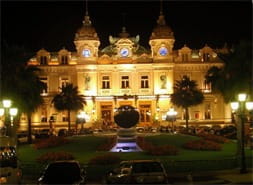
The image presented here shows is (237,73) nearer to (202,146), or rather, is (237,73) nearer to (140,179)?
(202,146)

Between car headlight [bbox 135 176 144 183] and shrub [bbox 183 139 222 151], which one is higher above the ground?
shrub [bbox 183 139 222 151]

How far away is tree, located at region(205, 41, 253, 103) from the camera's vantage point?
50.9 m

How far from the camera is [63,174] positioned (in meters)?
21.1

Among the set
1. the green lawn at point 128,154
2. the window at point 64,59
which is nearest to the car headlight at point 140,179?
the green lawn at point 128,154

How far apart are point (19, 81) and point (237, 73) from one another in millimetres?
17678

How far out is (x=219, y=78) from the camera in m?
55.8

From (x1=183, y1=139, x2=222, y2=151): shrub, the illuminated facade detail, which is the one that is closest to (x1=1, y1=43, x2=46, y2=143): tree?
(x1=183, y1=139, x2=222, y2=151): shrub

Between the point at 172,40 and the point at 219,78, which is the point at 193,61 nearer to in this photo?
the point at 172,40

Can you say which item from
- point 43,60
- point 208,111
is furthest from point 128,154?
point 43,60

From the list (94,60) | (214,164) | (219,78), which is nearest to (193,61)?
(94,60)

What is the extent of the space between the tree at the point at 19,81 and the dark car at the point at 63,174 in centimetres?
2735

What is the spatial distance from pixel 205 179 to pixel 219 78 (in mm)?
26833

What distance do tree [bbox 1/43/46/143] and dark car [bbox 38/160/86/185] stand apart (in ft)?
89.7

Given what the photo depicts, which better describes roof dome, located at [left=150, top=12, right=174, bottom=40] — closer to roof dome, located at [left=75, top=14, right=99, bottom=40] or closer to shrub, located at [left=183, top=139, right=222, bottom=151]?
roof dome, located at [left=75, top=14, right=99, bottom=40]
